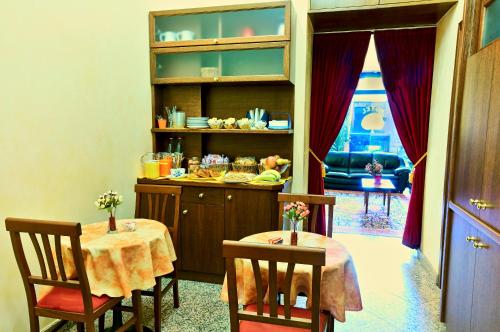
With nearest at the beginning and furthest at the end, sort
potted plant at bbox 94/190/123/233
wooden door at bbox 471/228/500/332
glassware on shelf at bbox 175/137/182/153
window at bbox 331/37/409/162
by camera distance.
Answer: wooden door at bbox 471/228/500/332 < potted plant at bbox 94/190/123/233 < glassware on shelf at bbox 175/137/182/153 < window at bbox 331/37/409/162

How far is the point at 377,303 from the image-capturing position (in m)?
2.84

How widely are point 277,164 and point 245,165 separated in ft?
1.06

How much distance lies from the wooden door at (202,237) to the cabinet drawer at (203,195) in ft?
0.12

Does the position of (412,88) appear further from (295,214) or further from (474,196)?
(295,214)

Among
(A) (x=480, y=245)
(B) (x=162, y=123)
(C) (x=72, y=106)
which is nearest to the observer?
(A) (x=480, y=245)

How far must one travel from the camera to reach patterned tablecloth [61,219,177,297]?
1.90m

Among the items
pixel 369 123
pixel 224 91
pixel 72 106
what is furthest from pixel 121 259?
pixel 369 123

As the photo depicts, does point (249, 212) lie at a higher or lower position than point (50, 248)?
lower

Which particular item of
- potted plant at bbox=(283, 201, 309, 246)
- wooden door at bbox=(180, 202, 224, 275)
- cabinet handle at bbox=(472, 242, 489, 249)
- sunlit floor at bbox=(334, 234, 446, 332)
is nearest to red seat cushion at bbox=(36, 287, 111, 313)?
potted plant at bbox=(283, 201, 309, 246)

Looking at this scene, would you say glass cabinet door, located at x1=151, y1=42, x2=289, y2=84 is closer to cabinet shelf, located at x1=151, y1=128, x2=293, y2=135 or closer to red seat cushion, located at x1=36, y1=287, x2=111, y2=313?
cabinet shelf, located at x1=151, y1=128, x2=293, y2=135

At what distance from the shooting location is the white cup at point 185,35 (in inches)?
128

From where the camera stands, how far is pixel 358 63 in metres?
3.87

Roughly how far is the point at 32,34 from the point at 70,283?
1.60m

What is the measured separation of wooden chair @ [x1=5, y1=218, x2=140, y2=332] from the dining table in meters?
0.09
